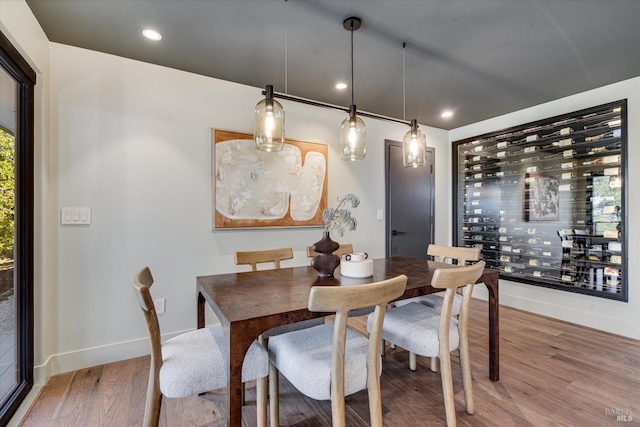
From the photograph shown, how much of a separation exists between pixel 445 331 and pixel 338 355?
691 mm

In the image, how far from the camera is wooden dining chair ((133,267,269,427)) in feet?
4.12

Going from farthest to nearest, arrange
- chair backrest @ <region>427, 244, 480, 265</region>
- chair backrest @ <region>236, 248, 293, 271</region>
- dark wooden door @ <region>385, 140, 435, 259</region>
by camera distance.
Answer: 1. dark wooden door @ <region>385, 140, 435, 259</region>
2. chair backrest @ <region>427, 244, 480, 265</region>
3. chair backrest @ <region>236, 248, 293, 271</region>

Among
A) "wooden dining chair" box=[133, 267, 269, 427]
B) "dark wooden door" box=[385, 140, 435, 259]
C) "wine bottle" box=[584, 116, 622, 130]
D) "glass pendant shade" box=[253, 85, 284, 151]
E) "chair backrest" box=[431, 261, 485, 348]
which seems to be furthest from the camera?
"dark wooden door" box=[385, 140, 435, 259]

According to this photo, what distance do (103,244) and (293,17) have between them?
2.16 metres

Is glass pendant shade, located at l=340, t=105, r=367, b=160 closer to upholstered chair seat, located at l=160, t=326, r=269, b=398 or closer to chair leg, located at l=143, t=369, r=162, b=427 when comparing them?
upholstered chair seat, located at l=160, t=326, r=269, b=398

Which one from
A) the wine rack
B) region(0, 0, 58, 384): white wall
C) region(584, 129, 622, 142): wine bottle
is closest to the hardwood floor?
region(0, 0, 58, 384): white wall

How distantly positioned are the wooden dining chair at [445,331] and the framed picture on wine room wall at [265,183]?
1572 millimetres

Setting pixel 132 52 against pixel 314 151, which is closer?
pixel 132 52

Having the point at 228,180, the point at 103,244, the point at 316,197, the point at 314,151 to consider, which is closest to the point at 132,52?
the point at 228,180

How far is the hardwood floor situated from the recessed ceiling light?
2.40m

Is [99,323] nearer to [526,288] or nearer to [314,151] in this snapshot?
[314,151]

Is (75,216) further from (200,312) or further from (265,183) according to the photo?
(265,183)

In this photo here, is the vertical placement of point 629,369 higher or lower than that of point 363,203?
lower

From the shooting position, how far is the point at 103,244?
234cm
